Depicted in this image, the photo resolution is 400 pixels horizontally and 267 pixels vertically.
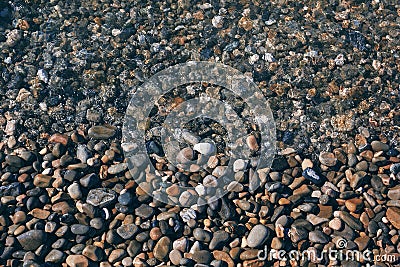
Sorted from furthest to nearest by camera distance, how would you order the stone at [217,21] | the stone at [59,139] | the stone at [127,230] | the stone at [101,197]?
1. the stone at [217,21]
2. the stone at [59,139]
3. the stone at [101,197]
4. the stone at [127,230]

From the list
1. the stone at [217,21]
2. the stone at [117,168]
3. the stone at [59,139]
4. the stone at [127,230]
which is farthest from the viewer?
the stone at [217,21]

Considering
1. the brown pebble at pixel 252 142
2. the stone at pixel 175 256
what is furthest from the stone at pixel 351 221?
the stone at pixel 175 256

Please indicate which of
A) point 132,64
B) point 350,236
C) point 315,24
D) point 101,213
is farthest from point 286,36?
point 101,213

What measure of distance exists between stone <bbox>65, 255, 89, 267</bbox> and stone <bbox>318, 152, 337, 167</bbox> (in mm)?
1337

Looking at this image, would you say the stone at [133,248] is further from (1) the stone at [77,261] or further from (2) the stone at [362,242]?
(2) the stone at [362,242]

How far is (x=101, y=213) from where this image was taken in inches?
101

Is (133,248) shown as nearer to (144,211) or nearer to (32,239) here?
(144,211)

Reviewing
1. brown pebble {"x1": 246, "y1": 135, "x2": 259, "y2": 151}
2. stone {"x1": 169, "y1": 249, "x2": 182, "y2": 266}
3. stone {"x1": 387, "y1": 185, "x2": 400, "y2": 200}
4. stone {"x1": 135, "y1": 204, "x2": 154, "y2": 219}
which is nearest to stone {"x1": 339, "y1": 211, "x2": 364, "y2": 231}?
stone {"x1": 387, "y1": 185, "x2": 400, "y2": 200}

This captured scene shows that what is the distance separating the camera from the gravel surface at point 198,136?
2.46m

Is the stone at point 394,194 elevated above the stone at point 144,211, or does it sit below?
below

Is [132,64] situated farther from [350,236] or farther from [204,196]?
[350,236]

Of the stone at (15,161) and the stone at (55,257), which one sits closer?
the stone at (55,257)

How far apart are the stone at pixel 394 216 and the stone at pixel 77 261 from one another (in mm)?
1484

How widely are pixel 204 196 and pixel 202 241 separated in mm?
251
